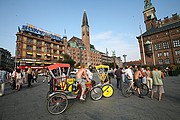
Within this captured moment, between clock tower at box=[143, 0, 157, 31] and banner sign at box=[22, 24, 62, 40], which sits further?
clock tower at box=[143, 0, 157, 31]

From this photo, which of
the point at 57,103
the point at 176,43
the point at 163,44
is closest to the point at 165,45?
the point at 163,44

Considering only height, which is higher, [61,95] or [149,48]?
[149,48]

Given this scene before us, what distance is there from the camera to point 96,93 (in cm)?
600

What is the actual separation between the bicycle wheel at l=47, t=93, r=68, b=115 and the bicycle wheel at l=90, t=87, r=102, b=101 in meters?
1.88

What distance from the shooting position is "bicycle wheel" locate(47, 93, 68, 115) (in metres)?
4.29

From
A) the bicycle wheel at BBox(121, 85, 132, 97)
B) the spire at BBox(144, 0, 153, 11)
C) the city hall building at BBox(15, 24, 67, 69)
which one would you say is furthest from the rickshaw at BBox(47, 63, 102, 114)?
the spire at BBox(144, 0, 153, 11)

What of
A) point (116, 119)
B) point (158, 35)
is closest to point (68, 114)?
point (116, 119)

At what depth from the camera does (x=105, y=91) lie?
6582 mm

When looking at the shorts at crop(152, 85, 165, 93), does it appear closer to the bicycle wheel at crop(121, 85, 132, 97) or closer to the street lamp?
the bicycle wheel at crop(121, 85, 132, 97)

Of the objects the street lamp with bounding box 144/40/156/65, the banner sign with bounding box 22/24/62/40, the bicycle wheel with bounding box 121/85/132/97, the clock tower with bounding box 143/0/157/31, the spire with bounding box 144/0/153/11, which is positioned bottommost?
the bicycle wheel with bounding box 121/85/132/97

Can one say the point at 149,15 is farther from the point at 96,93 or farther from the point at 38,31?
the point at 96,93

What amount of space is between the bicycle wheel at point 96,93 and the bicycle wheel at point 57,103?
Answer: 6.17 feet

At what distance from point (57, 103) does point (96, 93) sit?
7.92ft

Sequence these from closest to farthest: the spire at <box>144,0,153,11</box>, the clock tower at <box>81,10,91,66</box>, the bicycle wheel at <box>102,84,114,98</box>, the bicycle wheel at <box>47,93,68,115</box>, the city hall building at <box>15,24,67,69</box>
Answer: the bicycle wheel at <box>47,93,68,115</box>, the bicycle wheel at <box>102,84,114,98</box>, the city hall building at <box>15,24,67,69</box>, the spire at <box>144,0,153,11</box>, the clock tower at <box>81,10,91,66</box>
